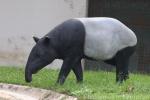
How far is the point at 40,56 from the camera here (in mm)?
12242

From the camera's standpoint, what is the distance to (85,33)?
40.5 ft

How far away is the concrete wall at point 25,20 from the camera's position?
1764 cm

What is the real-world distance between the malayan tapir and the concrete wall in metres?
5.02

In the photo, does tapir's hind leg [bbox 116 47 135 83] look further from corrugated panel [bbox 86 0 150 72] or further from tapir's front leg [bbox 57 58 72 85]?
corrugated panel [bbox 86 0 150 72]

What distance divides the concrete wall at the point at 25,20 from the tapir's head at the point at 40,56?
5.39 m

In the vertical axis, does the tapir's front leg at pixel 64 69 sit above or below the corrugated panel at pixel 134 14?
above

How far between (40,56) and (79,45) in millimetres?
771

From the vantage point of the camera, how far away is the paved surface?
11180mm

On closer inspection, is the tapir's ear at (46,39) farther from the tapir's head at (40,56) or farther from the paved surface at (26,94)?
the paved surface at (26,94)

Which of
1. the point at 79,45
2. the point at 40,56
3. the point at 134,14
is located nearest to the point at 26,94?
the point at 40,56

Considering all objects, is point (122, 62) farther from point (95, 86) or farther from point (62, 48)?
point (62, 48)

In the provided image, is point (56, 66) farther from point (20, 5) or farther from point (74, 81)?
point (74, 81)

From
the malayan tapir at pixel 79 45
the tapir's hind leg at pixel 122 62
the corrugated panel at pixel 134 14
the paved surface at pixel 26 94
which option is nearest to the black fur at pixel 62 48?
the malayan tapir at pixel 79 45

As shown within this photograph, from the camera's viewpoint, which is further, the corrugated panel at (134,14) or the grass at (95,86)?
the corrugated panel at (134,14)
